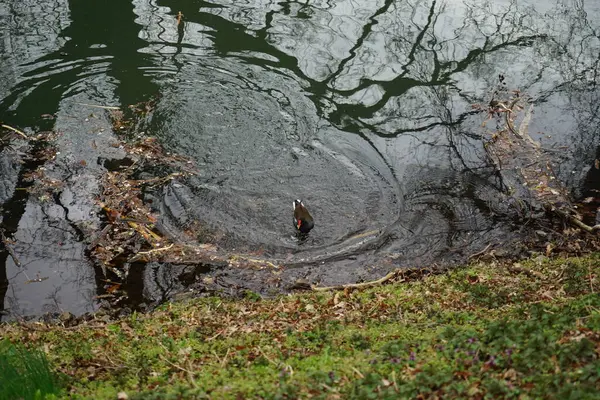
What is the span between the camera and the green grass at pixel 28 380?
172 inches

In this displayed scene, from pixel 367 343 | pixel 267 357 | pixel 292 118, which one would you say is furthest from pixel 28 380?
pixel 292 118

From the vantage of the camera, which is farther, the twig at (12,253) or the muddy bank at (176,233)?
the twig at (12,253)

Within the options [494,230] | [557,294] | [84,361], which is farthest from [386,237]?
[84,361]

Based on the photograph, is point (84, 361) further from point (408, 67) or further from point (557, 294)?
point (408, 67)

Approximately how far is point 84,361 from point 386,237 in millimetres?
5370

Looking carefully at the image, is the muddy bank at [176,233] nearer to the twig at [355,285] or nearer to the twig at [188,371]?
the twig at [355,285]

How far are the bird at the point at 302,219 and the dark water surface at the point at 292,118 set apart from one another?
21cm

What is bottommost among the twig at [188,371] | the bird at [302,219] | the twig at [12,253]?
the twig at [12,253]

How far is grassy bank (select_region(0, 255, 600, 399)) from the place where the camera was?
13.8 ft

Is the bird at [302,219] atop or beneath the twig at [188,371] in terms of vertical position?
atop

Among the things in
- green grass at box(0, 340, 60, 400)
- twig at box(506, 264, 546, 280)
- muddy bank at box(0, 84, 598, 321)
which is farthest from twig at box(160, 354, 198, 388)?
twig at box(506, 264, 546, 280)

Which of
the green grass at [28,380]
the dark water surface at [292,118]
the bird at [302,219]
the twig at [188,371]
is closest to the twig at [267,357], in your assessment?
the twig at [188,371]

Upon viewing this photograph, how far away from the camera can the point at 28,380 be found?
178 inches

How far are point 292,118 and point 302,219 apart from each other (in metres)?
3.29
